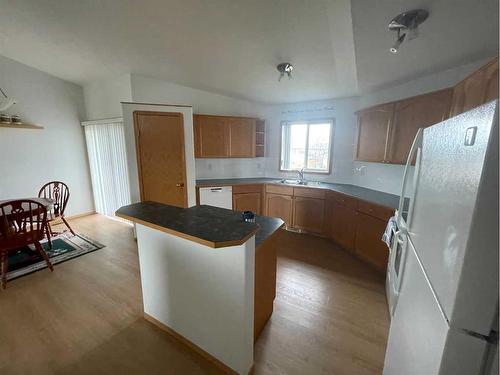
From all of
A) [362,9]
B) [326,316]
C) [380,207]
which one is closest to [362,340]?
[326,316]

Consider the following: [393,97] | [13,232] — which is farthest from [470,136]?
[13,232]

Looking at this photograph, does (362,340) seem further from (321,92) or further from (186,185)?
(321,92)

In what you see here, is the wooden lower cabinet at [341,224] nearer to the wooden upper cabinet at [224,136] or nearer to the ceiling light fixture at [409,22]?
the wooden upper cabinet at [224,136]

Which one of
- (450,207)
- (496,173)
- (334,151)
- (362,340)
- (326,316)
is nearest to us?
(496,173)

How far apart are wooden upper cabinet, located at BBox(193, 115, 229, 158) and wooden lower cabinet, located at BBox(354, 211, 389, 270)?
251cm

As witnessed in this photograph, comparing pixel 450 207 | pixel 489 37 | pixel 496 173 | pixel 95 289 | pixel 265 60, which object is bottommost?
pixel 95 289

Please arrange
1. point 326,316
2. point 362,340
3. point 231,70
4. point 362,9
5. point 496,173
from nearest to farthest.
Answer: point 496,173 → point 362,9 → point 362,340 → point 326,316 → point 231,70

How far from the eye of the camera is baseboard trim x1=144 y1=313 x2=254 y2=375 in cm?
147

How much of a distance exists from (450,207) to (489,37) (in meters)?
1.92

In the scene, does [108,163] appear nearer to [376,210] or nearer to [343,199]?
[343,199]

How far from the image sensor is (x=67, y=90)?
4.13 metres

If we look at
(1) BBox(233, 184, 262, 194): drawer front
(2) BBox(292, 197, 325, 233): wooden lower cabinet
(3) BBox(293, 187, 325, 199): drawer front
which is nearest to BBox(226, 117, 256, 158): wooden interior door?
(1) BBox(233, 184, 262, 194): drawer front

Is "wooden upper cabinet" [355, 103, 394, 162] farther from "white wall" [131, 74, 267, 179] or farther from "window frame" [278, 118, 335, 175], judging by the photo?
"white wall" [131, 74, 267, 179]

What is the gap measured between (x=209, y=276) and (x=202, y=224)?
35 cm
